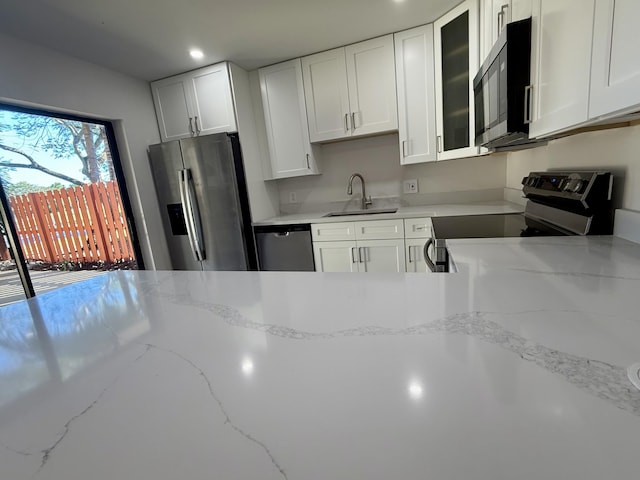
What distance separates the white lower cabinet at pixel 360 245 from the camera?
2.38 metres

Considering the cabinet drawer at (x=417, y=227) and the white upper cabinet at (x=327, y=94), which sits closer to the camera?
the cabinet drawer at (x=417, y=227)

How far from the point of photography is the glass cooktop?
4.58ft

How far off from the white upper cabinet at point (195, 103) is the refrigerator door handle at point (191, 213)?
0.49 meters

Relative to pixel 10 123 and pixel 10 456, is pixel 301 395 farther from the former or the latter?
pixel 10 123

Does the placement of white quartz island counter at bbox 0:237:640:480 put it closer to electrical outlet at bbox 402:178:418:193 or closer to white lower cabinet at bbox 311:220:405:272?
white lower cabinet at bbox 311:220:405:272

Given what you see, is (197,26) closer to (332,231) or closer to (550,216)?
(332,231)

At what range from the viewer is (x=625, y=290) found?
691mm

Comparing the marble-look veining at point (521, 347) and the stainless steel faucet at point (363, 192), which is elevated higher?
the stainless steel faucet at point (363, 192)

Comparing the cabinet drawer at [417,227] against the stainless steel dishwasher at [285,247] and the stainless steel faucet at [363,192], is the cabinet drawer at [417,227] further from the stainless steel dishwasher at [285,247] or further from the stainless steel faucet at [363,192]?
the stainless steel dishwasher at [285,247]

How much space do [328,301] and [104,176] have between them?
266 centimetres

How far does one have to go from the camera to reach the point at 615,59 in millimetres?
757

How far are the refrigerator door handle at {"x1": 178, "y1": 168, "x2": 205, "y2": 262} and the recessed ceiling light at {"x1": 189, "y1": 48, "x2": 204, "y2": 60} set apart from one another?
90 centimetres

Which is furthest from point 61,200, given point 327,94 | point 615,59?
point 615,59

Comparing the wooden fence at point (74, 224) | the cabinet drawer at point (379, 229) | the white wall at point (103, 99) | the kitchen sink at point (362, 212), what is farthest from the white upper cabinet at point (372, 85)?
the wooden fence at point (74, 224)
